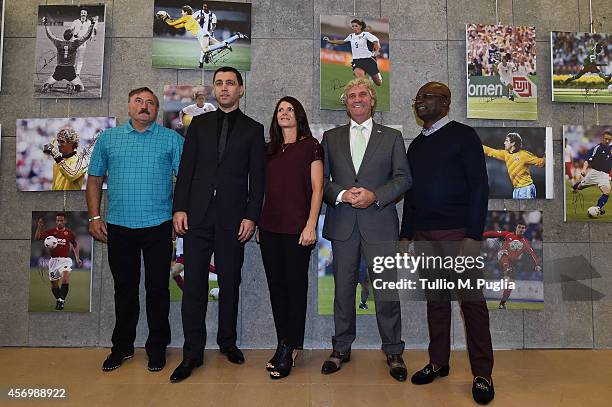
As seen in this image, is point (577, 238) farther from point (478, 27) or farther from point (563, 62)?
point (478, 27)

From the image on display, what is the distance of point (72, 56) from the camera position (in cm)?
321

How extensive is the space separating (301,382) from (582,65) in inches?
122

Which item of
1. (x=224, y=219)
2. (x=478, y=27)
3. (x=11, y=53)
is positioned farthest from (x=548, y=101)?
(x=11, y=53)

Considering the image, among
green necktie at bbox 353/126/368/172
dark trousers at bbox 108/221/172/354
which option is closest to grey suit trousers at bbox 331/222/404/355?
green necktie at bbox 353/126/368/172

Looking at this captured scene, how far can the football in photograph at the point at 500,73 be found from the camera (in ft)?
10.6

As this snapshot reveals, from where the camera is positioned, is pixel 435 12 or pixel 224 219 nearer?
pixel 224 219

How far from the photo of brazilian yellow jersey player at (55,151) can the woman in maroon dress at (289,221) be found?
1.47 metres

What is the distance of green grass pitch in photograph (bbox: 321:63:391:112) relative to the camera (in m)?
3.21

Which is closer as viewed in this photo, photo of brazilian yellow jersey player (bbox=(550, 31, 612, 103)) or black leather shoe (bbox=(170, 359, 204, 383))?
black leather shoe (bbox=(170, 359, 204, 383))

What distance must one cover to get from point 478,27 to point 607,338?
2500 millimetres

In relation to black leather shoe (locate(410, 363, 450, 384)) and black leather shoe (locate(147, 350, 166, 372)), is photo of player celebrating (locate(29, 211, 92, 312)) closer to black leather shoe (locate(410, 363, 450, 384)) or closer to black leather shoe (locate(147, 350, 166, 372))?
black leather shoe (locate(147, 350, 166, 372))

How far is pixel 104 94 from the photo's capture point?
3.23 meters

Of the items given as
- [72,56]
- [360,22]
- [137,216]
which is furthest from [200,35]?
[137,216]

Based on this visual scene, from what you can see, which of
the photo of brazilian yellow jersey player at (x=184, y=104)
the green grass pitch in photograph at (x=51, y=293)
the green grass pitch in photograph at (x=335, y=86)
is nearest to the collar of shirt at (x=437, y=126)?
the green grass pitch in photograph at (x=335, y=86)
